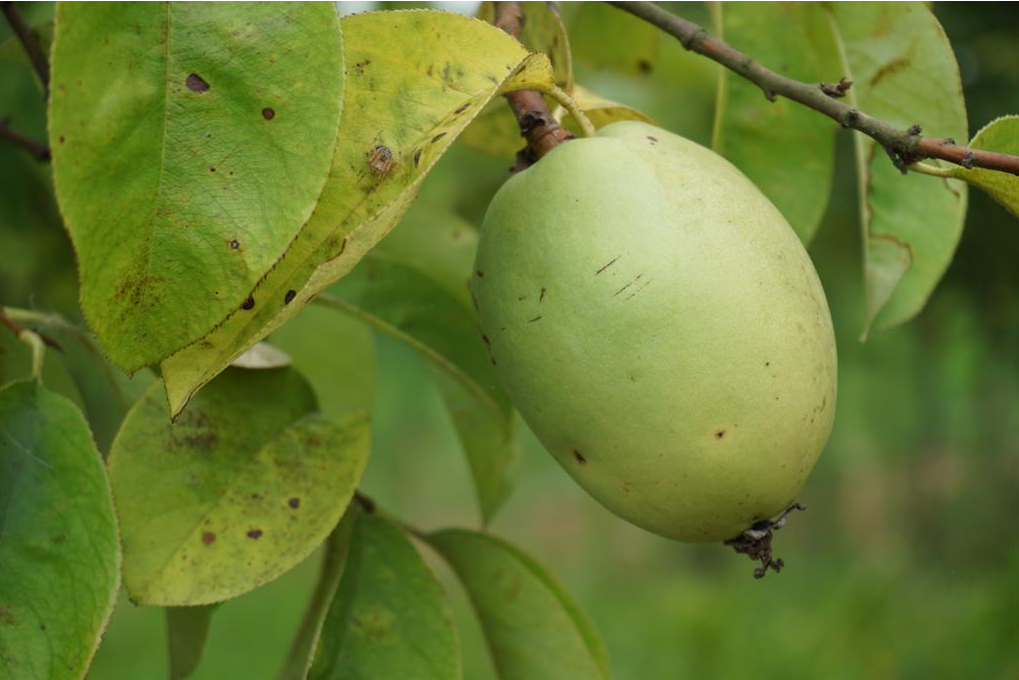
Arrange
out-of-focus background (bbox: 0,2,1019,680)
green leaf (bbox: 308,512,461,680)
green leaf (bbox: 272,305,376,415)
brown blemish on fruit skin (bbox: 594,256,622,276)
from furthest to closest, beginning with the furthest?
out-of-focus background (bbox: 0,2,1019,680) → green leaf (bbox: 272,305,376,415) → green leaf (bbox: 308,512,461,680) → brown blemish on fruit skin (bbox: 594,256,622,276)

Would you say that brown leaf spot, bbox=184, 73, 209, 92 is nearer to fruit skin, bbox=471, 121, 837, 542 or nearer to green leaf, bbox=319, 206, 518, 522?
fruit skin, bbox=471, 121, 837, 542

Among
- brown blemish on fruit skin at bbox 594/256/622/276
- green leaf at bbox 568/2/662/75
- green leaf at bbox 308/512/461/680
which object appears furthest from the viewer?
green leaf at bbox 568/2/662/75

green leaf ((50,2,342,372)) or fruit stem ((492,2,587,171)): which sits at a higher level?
green leaf ((50,2,342,372))

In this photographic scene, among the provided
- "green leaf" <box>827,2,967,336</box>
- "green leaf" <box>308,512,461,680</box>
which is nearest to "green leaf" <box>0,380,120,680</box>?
"green leaf" <box>308,512,461,680</box>

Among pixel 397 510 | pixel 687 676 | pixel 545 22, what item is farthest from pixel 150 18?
pixel 397 510

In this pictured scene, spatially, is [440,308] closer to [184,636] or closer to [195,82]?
[184,636]

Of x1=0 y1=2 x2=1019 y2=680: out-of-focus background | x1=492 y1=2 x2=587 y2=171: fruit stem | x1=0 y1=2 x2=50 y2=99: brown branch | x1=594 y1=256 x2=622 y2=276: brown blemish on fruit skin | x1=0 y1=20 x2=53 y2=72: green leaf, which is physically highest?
x1=492 y1=2 x2=587 y2=171: fruit stem

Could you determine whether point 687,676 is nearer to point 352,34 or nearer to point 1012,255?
point 1012,255
